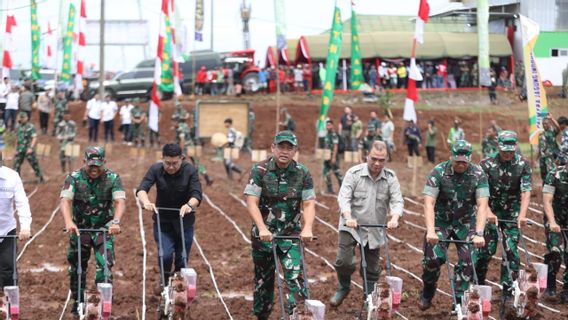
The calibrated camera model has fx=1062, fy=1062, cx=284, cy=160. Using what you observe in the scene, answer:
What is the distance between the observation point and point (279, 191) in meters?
10.2

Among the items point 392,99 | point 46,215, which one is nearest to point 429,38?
point 392,99

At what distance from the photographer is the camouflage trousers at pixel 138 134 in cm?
3326

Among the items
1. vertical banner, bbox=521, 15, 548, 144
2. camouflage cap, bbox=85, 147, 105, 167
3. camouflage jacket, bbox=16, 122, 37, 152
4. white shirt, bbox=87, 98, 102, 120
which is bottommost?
camouflage jacket, bbox=16, 122, 37, 152

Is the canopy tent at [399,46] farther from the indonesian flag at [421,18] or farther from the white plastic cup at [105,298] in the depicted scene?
the white plastic cup at [105,298]

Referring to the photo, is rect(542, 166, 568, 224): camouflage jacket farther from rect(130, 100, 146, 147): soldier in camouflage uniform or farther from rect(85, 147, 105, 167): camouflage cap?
rect(130, 100, 146, 147): soldier in camouflage uniform

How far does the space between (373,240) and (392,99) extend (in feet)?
106

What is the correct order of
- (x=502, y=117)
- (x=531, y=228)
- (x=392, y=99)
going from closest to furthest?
(x=531, y=228) < (x=502, y=117) < (x=392, y=99)

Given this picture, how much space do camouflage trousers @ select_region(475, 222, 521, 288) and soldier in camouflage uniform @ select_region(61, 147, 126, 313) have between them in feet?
12.9

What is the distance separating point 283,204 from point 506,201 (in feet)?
9.29

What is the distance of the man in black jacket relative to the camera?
1112cm

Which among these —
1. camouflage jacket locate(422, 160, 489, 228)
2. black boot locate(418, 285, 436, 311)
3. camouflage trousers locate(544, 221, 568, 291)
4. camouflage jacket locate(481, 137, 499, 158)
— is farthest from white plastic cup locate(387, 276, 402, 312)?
camouflage jacket locate(481, 137, 499, 158)

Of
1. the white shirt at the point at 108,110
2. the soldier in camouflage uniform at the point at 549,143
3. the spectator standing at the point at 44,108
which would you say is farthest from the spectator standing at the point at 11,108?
the soldier in camouflage uniform at the point at 549,143

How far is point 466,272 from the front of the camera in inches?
418

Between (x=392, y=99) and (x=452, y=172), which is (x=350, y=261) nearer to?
(x=452, y=172)
